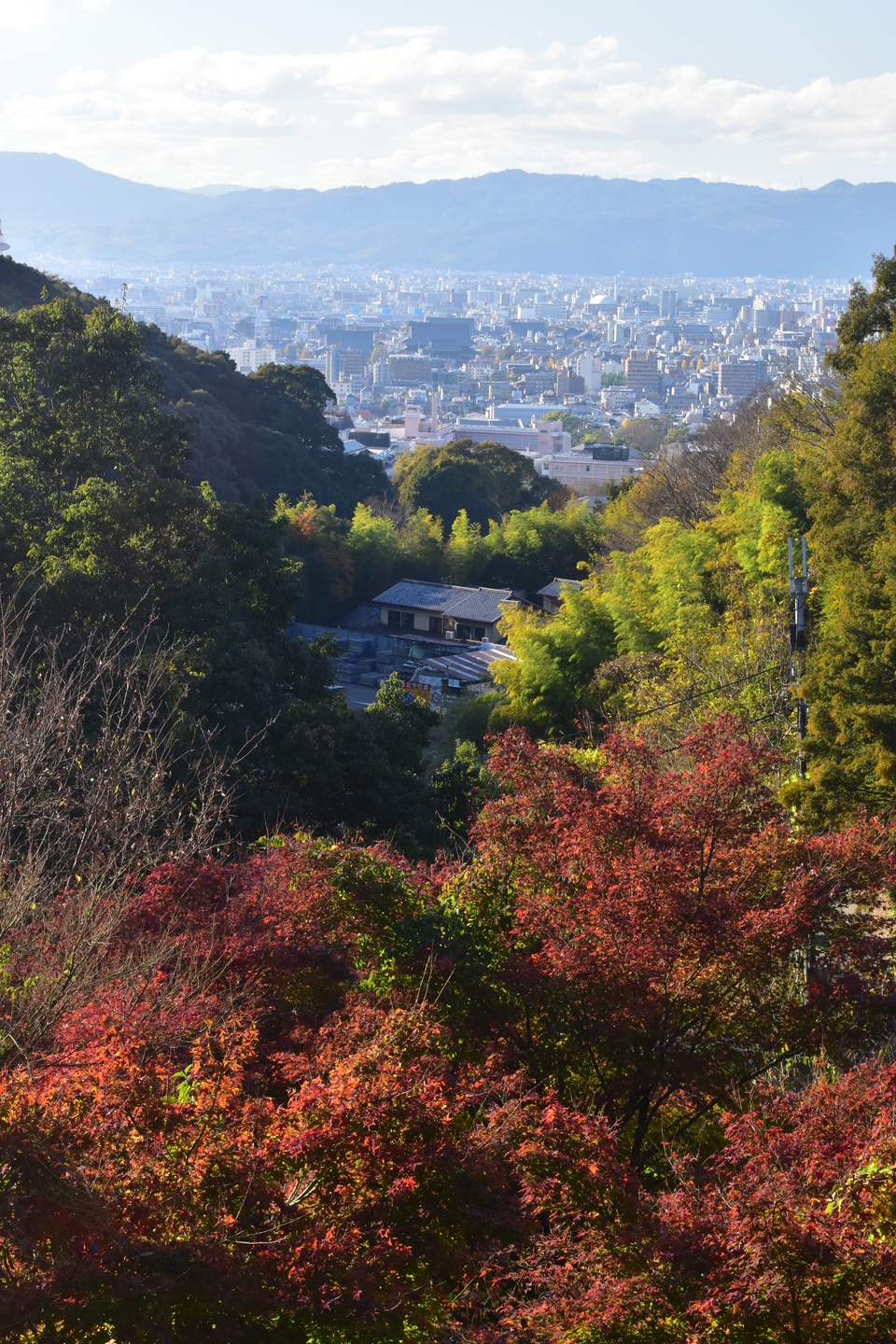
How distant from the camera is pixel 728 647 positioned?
11.8 metres

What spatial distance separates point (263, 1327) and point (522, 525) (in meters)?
23.8

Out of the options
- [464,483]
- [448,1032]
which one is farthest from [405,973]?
[464,483]

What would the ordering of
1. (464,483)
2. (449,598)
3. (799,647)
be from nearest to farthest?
(799,647) < (449,598) < (464,483)

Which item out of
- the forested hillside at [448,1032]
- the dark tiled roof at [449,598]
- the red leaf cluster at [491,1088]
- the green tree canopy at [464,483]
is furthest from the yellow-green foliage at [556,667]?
the green tree canopy at [464,483]

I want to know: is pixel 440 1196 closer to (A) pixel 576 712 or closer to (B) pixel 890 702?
(B) pixel 890 702

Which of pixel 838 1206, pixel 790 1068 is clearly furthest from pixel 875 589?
pixel 838 1206

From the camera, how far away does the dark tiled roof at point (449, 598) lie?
23.9 meters

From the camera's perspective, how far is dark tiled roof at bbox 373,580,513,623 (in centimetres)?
2392

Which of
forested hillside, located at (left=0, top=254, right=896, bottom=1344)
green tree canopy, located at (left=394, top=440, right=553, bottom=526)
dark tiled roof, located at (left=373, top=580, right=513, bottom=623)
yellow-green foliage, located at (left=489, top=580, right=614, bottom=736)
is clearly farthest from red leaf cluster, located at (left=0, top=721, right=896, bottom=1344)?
green tree canopy, located at (left=394, top=440, right=553, bottom=526)

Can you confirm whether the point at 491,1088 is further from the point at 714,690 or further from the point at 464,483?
the point at 464,483

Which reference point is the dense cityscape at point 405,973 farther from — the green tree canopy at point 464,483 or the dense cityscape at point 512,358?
the dense cityscape at point 512,358

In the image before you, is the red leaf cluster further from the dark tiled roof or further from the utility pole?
the dark tiled roof

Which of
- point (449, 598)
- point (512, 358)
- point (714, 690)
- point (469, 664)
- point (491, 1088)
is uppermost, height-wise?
point (512, 358)

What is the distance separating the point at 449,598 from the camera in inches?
973
